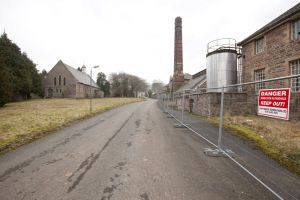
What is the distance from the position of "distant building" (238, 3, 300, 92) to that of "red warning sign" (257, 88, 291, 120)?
267 inches

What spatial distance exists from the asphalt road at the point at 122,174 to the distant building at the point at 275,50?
7.98 meters

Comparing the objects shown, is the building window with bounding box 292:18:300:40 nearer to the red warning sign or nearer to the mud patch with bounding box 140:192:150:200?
the red warning sign

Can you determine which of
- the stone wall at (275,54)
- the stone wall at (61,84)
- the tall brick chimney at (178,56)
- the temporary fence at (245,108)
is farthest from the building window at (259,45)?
the stone wall at (61,84)

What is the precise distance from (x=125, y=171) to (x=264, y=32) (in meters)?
15.6

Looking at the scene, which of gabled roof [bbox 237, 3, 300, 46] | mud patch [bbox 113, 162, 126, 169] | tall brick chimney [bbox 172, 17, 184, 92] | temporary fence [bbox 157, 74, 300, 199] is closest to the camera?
temporary fence [bbox 157, 74, 300, 199]

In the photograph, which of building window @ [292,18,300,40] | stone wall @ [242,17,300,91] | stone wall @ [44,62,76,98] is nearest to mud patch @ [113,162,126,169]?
stone wall @ [242,17,300,91]

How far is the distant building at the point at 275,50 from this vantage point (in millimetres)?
11617

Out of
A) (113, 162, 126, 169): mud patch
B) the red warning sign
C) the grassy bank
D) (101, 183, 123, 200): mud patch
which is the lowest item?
(101, 183, 123, 200): mud patch

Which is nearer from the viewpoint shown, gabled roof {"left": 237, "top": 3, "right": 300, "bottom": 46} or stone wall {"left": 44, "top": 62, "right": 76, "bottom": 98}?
gabled roof {"left": 237, "top": 3, "right": 300, "bottom": 46}

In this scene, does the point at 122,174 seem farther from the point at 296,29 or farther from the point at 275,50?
the point at 275,50

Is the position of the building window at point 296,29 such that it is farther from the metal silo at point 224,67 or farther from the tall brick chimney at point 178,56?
the tall brick chimney at point 178,56

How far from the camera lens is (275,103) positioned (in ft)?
12.6

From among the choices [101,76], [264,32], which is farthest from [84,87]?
[264,32]

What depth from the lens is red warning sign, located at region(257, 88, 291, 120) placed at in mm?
3531
